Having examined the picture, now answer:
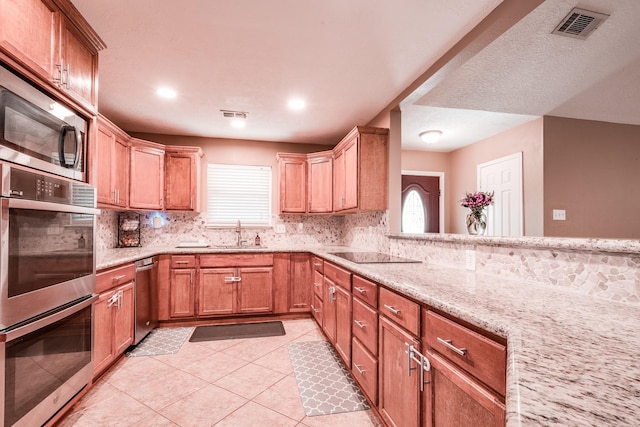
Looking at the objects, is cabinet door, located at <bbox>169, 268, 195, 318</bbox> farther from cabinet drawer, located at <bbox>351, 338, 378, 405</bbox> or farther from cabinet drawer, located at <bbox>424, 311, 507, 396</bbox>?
cabinet drawer, located at <bbox>424, 311, 507, 396</bbox>

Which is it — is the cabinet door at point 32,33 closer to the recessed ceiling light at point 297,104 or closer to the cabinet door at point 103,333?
the cabinet door at point 103,333

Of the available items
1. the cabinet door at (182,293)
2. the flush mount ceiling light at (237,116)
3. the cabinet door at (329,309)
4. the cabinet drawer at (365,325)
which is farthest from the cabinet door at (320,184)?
the cabinet drawer at (365,325)

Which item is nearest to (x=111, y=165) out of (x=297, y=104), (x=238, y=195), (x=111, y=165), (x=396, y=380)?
(x=111, y=165)

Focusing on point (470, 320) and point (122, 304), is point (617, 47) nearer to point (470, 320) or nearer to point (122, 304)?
Result: point (470, 320)

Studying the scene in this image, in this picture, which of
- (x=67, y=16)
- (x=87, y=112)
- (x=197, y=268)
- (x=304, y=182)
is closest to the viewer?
(x=67, y=16)

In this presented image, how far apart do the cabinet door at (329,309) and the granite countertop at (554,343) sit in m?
1.15

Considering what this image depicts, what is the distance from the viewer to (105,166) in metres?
2.98

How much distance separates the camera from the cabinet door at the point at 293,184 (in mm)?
4152

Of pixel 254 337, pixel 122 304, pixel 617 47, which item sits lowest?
pixel 254 337

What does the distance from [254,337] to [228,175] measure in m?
2.27

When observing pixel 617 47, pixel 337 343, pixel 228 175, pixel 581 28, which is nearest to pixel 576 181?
pixel 617 47

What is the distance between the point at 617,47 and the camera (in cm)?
220

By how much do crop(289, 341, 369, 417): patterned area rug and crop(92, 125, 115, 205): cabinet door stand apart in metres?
2.35

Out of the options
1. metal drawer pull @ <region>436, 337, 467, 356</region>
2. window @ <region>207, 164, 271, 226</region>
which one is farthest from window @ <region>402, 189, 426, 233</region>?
metal drawer pull @ <region>436, 337, 467, 356</region>
